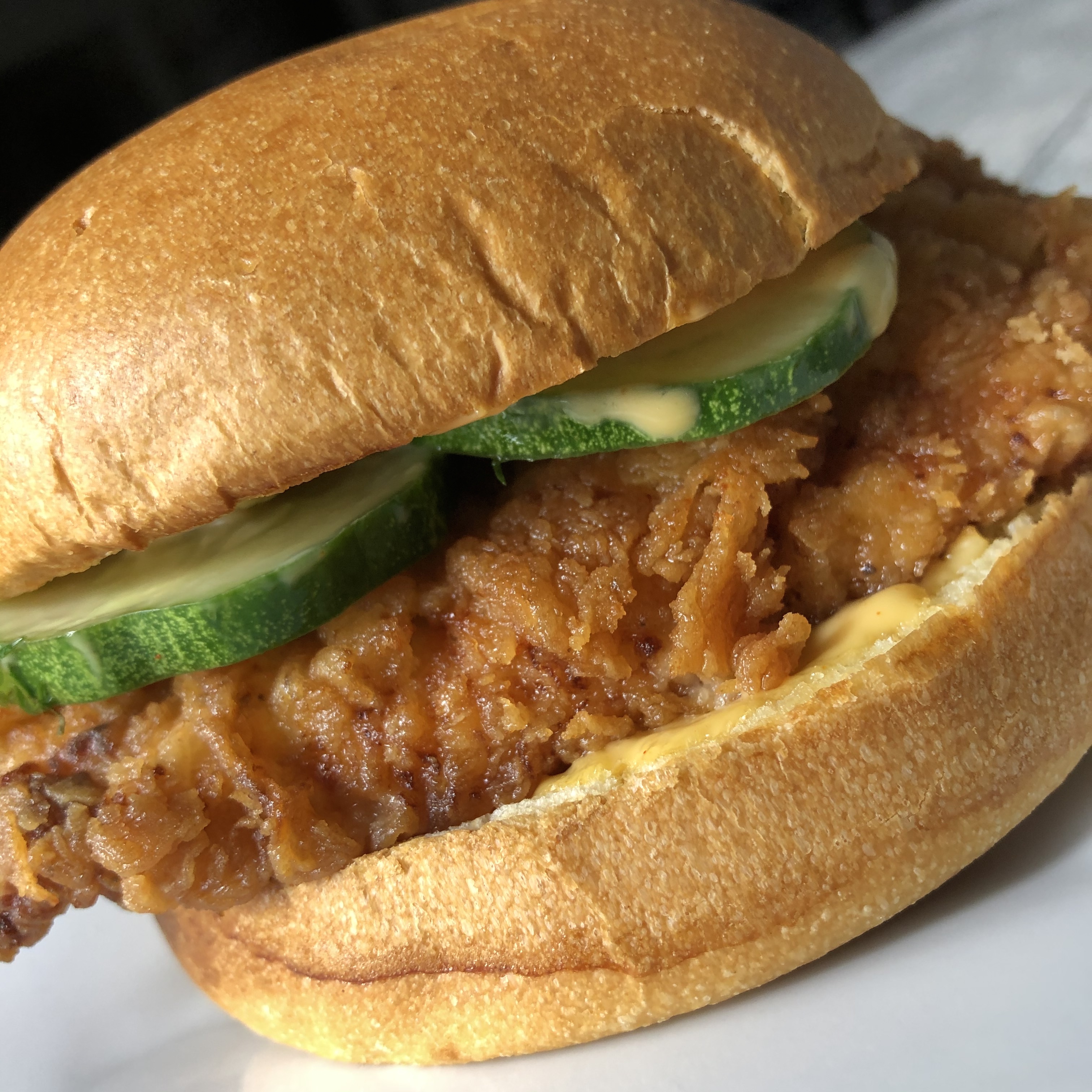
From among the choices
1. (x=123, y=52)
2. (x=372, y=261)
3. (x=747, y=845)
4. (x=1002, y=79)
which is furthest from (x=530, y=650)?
(x=123, y=52)

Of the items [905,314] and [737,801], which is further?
[905,314]

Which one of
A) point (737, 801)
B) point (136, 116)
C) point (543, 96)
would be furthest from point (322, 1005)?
point (136, 116)

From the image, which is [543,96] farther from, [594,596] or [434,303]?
[594,596]

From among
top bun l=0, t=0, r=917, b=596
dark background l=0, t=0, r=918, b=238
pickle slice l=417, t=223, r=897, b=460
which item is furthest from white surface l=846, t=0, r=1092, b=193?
top bun l=0, t=0, r=917, b=596

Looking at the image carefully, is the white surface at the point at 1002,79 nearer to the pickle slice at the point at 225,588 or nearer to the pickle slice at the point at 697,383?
the pickle slice at the point at 697,383

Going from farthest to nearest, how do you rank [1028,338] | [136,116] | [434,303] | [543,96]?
[136,116] < [1028,338] < [543,96] < [434,303]

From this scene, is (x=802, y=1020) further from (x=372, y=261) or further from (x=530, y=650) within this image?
(x=372, y=261)

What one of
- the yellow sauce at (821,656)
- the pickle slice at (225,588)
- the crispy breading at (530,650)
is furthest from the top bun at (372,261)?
the yellow sauce at (821,656)

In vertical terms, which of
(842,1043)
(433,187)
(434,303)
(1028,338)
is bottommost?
(842,1043)
